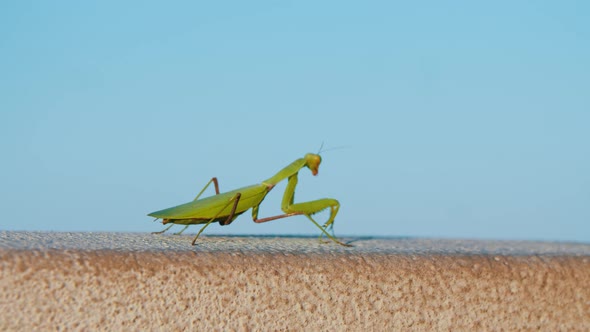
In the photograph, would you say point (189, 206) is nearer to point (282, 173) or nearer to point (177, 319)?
point (282, 173)

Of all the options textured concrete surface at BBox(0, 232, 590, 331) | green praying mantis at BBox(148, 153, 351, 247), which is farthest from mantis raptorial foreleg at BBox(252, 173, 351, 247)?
textured concrete surface at BBox(0, 232, 590, 331)

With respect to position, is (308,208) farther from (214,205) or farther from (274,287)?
(274,287)

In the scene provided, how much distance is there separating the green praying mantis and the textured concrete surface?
13.3 inches

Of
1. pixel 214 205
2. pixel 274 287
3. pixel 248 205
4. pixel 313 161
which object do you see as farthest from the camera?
pixel 313 161

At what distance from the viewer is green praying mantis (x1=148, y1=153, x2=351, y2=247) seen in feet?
10.3

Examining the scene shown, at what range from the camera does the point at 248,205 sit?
3.30m

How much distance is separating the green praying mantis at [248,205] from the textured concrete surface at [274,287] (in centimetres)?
34

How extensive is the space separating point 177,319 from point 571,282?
153 centimetres

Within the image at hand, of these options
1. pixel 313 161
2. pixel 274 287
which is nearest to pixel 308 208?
pixel 313 161

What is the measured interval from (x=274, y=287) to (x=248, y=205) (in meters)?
1.03

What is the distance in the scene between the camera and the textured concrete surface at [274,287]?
2.10m

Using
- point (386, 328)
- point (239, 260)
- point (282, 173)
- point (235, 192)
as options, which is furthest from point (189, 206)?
point (386, 328)

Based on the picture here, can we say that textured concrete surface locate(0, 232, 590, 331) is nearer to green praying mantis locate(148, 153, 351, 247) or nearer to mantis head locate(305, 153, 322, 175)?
green praying mantis locate(148, 153, 351, 247)

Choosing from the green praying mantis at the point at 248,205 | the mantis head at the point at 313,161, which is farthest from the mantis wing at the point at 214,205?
the mantis head at the point at 313,161
